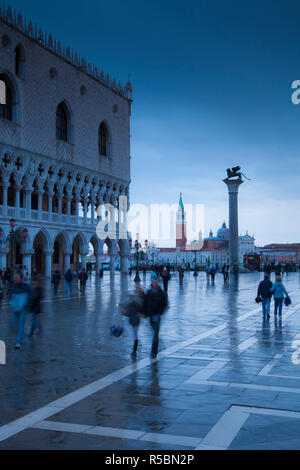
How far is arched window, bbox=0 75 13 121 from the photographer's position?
108 feet

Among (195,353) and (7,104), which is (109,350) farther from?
(7,104)

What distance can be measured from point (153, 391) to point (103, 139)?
137 ft

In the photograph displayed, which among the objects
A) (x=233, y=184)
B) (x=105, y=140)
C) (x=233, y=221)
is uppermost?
(x=105, y=140)

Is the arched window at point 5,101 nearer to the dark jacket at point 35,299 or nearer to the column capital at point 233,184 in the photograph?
the column capital at point 233,184

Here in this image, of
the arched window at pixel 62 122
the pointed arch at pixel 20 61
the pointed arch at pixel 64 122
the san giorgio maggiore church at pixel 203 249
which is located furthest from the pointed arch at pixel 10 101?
the san giorgio maggiore church at pixel 203 249

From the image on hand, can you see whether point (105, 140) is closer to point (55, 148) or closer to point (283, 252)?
point (55, 148)

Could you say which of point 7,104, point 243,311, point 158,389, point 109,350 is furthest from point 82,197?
point 158,389

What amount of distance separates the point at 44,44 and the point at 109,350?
3389 centimetres

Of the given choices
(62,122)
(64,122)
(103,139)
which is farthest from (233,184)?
(62,122)

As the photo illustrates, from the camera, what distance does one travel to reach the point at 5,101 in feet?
111

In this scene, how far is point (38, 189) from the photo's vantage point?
37188 mm

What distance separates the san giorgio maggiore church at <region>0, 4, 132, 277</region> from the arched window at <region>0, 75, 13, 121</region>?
7 centimetres

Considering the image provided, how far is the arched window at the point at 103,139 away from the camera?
1812 inches
